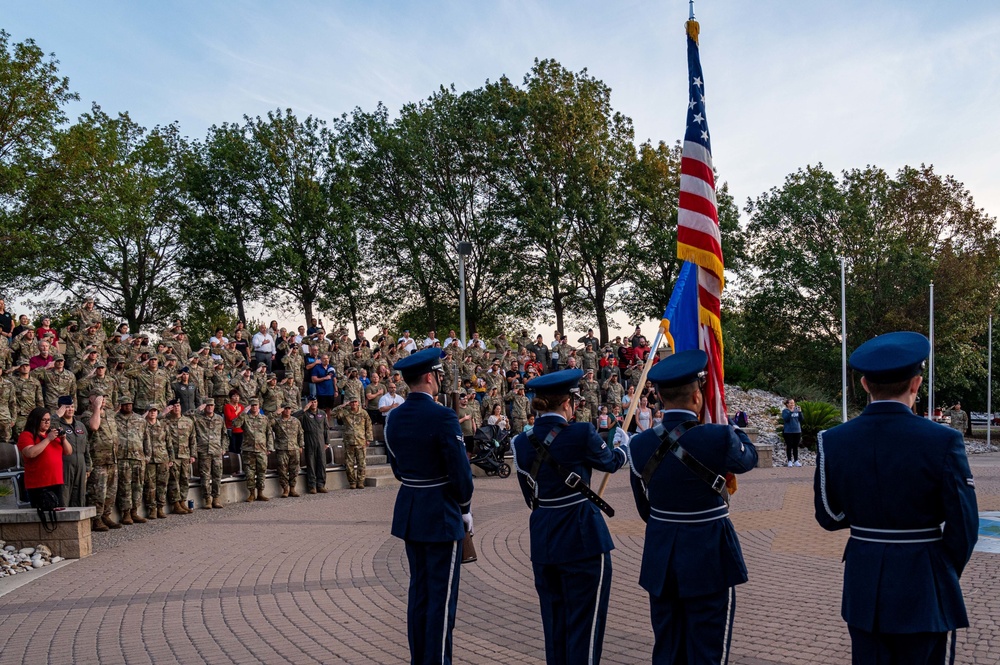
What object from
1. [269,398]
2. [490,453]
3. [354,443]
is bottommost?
[490,453]

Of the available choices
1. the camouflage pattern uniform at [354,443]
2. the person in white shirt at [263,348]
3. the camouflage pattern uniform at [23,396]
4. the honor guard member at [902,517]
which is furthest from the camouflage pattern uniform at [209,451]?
the honor guard member at [902,517]

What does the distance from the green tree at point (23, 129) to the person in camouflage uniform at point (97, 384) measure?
47.7 ft

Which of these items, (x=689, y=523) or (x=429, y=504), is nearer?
(x=689, y=523)

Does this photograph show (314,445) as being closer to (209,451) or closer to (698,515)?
(209,451)

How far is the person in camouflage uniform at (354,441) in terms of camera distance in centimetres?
1667

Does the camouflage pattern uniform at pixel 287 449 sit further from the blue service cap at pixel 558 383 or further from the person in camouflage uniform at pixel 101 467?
the blue service cap at pixel 558 383

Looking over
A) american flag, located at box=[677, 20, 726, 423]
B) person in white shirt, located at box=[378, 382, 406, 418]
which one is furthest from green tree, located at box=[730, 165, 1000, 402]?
american flag, located at box=[677, 20, 726, 423]

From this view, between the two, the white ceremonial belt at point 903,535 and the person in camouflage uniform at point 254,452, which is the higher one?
the white ceremonial belt at point 903,535

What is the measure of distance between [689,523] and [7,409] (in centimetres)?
1324

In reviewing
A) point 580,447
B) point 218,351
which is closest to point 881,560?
point 580,447

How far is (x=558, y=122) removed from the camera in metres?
37.0

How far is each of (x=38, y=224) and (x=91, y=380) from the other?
1765 cm

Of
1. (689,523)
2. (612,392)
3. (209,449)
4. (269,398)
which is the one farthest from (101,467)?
(612,392)

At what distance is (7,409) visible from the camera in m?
13.6
